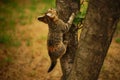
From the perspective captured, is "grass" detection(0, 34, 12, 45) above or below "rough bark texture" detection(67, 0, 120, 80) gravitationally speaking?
below

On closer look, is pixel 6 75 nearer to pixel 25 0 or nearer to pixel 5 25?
pixel 5 25

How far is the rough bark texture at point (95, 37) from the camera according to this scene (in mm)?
2799

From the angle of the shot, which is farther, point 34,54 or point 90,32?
point 34,54

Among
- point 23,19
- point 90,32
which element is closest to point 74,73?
point 90,32

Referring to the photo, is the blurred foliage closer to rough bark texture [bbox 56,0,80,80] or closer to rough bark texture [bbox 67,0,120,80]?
rough bark texture [bbox 56,0,80,80]

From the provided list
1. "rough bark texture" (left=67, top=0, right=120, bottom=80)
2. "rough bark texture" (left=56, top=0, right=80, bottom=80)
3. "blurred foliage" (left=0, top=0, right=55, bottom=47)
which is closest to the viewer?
"rough bark texture" (left=67, top=0, right=120, bottom=80)

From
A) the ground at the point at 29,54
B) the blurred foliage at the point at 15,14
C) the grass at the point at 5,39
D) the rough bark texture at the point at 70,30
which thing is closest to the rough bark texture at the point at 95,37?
the rough bark texture at the point at 70,30

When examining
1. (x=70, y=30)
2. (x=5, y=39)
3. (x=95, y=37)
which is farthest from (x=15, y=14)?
(x=95, y=37)

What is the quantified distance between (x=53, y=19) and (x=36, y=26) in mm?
4403

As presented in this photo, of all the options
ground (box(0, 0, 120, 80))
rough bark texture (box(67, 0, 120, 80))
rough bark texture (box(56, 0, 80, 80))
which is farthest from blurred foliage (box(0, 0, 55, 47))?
rough bark texture (box(67, 0, 120, 80))

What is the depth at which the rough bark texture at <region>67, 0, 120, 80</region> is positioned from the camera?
2.80 metres

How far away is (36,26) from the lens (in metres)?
8.04

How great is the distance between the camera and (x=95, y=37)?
117 inches

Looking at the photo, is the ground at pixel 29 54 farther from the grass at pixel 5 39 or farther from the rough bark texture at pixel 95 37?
the rough bark texture at pixel 95 37
